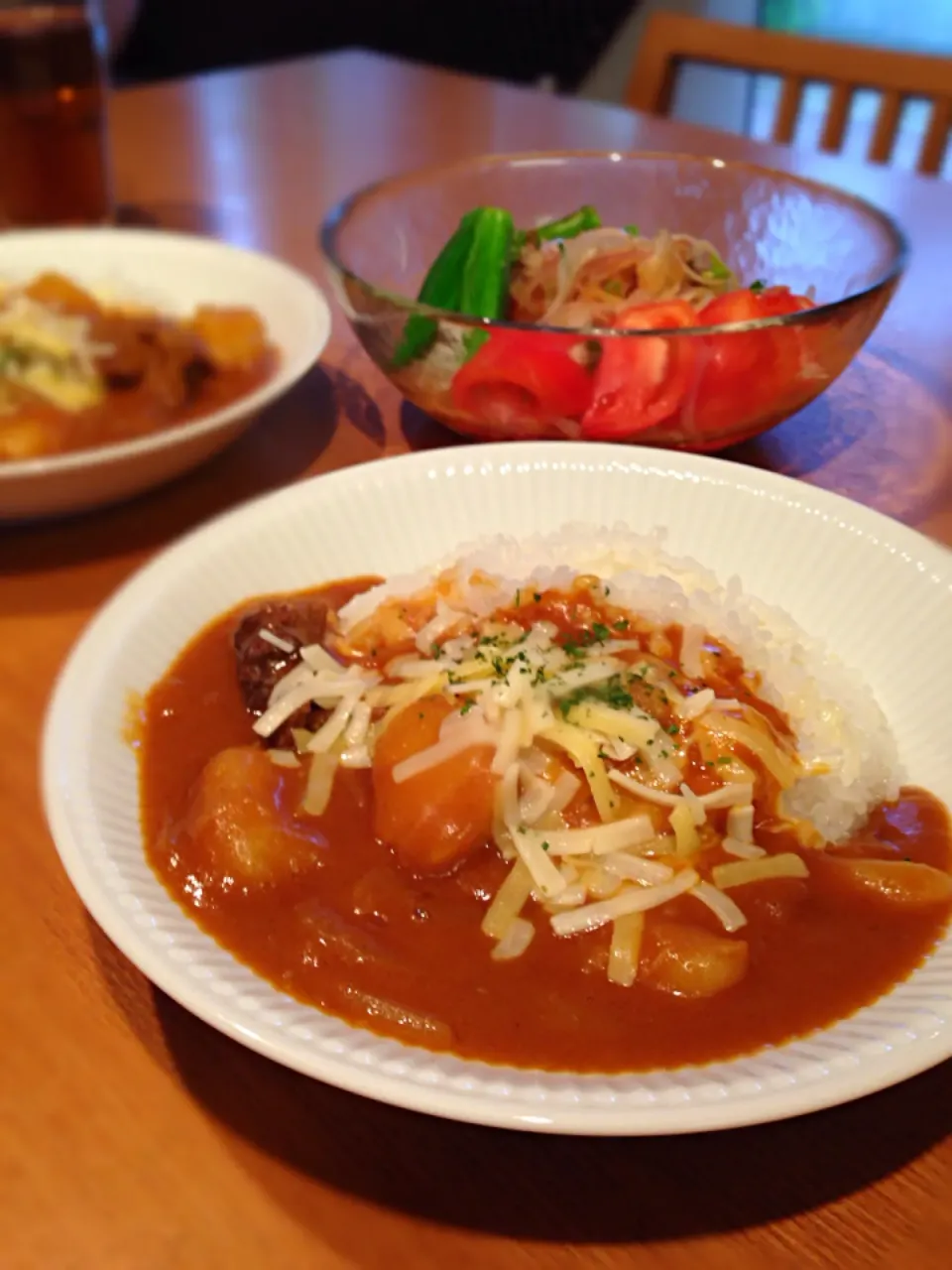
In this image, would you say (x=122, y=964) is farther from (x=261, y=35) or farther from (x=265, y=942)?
(x=261, y=35)

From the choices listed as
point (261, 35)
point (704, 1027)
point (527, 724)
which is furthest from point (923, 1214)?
point (261, 35)

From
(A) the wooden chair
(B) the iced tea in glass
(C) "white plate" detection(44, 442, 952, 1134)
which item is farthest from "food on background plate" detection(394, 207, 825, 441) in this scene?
(A) the wooden chair

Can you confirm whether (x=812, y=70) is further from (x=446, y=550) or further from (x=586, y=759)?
(x=586, y=759)

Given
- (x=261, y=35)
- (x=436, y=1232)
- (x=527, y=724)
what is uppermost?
(x=527, y=724)

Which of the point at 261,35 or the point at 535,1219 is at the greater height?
the point at 535,1219

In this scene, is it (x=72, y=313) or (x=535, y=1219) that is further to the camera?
(x=72, y=313)

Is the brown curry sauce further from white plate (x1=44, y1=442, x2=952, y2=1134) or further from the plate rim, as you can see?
the plate rim

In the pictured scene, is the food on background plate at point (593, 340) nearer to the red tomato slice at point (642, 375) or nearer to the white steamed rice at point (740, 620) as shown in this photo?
the red tomato slice at point (642, 375)
